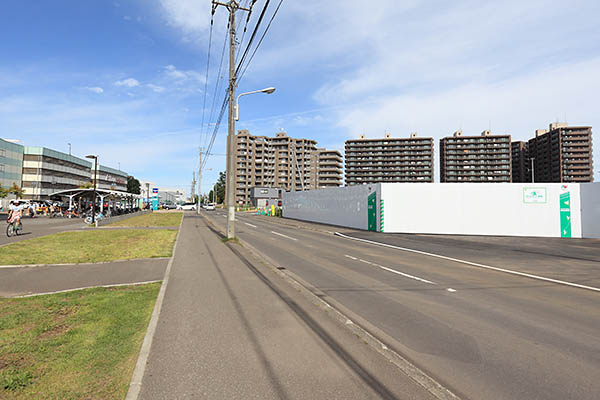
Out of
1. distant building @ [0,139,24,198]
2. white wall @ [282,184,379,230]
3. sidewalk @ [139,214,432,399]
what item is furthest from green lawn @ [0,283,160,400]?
distant building @ [0,139,24,198]

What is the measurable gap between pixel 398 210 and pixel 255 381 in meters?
20.0

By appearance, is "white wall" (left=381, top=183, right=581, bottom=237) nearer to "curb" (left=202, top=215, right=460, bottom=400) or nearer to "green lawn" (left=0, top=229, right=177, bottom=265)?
"green lawn" (left=0, top=229, right=177, bottom=265)

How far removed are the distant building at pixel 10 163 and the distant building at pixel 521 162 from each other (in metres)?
150

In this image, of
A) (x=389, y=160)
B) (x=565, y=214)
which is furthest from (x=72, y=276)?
(x=389, y=160)

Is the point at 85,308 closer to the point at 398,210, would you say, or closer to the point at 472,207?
the point at 398,210

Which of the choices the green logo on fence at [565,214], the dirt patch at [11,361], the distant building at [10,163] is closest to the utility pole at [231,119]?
the dirt patch at [11,361]

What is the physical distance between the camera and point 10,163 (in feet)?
220

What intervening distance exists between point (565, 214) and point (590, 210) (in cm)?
122

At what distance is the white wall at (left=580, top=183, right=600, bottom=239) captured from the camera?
19.0 metres

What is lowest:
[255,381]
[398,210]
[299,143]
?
[255,381]

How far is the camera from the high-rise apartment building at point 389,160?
349 ft

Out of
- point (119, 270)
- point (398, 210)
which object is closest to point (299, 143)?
point (398, 210)

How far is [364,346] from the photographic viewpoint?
166 inches

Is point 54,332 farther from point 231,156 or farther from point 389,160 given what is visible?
point 389,160
